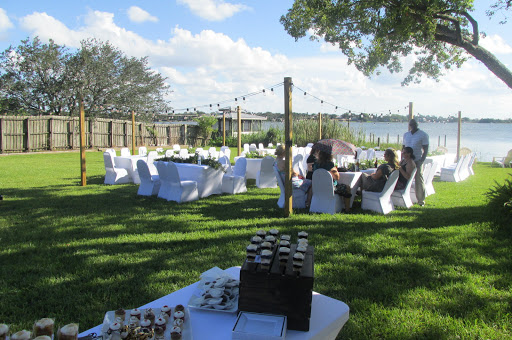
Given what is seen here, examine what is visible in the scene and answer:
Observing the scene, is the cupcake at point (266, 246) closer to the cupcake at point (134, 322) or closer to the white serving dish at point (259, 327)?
the white serving dish at point (259, 327)

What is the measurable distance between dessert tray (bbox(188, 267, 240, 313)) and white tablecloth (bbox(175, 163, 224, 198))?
721cm

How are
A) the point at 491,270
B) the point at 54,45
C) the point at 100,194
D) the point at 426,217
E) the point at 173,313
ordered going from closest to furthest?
the point at 173,313, the point at 491,270, the point at 426,217, the point at 100,194, the point at 54,45

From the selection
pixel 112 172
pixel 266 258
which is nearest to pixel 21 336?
pixel 266 258

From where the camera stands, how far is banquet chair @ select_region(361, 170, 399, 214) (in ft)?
24.6

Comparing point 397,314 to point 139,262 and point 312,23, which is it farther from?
point 312,23

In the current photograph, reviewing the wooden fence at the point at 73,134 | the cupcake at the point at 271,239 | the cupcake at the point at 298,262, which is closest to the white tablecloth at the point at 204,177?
the cupcake at the point at 271,239

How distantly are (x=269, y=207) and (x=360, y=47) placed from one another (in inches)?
335

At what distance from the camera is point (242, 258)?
4.86 meters

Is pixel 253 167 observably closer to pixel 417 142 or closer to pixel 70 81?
pixel 417 142

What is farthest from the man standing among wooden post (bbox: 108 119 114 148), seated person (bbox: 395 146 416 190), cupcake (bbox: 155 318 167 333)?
wooden post (bbox: 108 119 114 148)

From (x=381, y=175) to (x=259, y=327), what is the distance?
261 inches

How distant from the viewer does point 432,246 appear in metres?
5.48

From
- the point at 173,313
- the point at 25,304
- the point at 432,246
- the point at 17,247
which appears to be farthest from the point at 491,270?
the point at 17,247

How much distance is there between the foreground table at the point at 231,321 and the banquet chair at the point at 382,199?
19.0 feet
